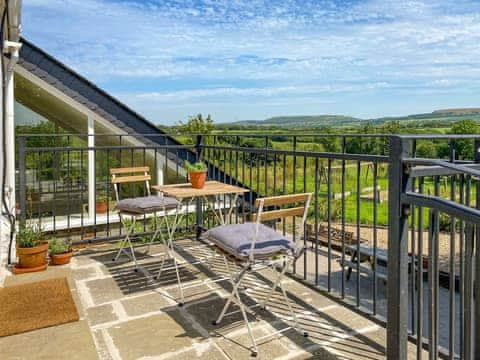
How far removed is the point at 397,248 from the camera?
5.05ft

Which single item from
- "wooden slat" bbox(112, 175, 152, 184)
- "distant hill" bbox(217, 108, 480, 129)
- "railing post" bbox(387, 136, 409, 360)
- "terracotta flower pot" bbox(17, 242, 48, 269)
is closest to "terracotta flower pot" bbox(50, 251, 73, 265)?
"terracotta flower pot" bbox(17, 242, 48, 269)

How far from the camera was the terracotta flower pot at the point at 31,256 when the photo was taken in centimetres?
328

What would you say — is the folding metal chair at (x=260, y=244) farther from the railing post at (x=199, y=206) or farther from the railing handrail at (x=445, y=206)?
the railing post at (x=199, y=206)

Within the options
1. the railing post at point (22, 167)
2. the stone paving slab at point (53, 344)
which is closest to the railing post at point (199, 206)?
the railing post at point (22, 167)

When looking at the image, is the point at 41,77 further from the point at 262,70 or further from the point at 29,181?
the point at 262,70

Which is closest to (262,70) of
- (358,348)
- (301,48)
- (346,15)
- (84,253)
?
(301,48)

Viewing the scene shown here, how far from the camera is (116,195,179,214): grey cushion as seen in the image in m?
3.32

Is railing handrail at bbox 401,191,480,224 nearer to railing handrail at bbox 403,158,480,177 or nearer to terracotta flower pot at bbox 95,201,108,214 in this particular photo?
railing handrail at bbox 403,158,480,177

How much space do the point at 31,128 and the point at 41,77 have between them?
4.81 ft

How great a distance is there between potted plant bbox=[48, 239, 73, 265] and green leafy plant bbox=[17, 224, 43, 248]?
0.14 meters

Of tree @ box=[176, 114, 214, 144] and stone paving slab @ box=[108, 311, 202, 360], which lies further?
tree @ box=[176, 114, 214, 144]

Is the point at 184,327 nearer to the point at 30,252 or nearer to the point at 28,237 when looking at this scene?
the point at 30,252

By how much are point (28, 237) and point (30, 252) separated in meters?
0.16

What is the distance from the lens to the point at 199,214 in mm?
4484
